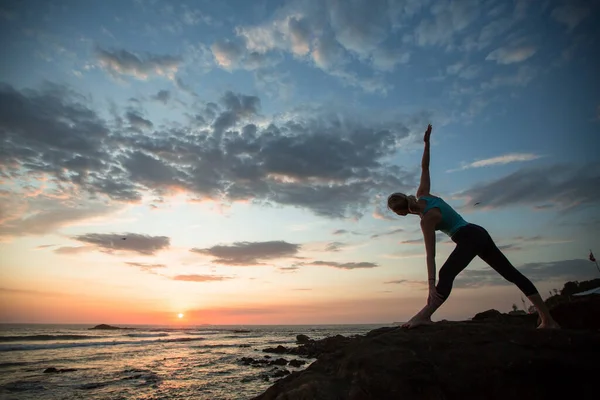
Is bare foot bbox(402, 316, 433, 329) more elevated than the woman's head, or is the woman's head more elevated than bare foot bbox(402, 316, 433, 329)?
the woman's head

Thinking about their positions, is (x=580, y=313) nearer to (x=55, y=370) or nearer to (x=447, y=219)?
(x=447, y=219)

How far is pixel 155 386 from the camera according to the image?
48.4 ft

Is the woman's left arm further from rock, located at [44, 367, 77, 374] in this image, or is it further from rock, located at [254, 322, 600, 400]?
rock, located at [44, 367, 77, 374]

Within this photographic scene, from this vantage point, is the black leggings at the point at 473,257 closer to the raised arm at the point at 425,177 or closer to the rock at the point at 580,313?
the raised arm at the point at 425,177

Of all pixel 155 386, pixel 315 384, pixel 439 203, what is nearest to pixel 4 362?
pixel 155 386

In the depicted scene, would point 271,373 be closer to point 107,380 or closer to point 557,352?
point 107,380

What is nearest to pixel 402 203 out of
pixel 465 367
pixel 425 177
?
pixel 425 177

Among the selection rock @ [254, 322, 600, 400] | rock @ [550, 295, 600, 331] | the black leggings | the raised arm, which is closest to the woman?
the black leggings

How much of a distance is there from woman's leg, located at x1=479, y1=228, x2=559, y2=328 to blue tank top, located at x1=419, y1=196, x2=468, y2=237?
40cm

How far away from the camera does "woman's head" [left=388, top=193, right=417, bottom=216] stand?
437 centimetres

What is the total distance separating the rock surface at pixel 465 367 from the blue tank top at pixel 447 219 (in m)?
1.29

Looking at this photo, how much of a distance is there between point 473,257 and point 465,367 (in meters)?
1.50

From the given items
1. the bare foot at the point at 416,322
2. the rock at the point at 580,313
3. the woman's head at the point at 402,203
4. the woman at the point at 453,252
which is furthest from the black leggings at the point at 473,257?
the rock at the point at 580,313

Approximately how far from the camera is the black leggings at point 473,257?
405 cm
